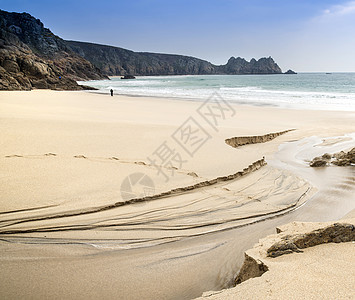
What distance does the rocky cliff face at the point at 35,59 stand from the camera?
2638 centimetres

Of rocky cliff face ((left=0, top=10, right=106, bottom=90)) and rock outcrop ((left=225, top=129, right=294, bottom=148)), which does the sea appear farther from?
rock outcrop ((left=225, top=129, right=294, bottom=148))

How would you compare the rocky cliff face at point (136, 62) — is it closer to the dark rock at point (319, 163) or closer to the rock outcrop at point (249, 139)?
the rock outcrop at point (249, 139)

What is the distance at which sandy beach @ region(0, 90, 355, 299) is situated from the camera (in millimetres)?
1976

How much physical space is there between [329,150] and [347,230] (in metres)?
5.14

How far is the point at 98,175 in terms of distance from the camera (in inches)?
132

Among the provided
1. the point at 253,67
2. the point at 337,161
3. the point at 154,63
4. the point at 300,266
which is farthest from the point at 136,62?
the point at 300,266

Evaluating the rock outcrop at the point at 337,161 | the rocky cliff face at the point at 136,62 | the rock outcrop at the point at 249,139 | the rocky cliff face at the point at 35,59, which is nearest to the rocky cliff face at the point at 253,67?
the rocky cliff face at the point at 136,62

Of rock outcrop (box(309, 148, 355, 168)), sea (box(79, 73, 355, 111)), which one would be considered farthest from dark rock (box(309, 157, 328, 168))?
sea (box(79, 73, 355, 111))

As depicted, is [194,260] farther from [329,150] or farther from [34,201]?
[329,150]

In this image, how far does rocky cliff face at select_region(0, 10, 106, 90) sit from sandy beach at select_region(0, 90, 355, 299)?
2142 cm

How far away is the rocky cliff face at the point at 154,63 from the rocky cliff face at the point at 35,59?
47.4 metres

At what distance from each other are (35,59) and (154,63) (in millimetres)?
129635

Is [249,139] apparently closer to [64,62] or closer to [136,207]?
[136,207]

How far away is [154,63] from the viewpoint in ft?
508
